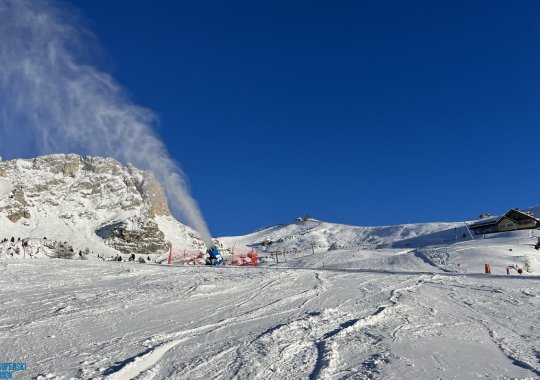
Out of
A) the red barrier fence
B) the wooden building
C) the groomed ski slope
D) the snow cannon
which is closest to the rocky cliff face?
the red barrier fence

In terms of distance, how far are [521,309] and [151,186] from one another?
198 m

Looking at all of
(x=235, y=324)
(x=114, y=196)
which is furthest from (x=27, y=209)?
(x=235, y=324)

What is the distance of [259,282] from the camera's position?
16.0m

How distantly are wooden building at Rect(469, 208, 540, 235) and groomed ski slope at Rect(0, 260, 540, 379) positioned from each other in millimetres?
65554

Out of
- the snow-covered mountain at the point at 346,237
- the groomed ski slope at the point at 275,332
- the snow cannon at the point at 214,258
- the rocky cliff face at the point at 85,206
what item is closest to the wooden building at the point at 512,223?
the snow-covered mountain at the point at 346,237

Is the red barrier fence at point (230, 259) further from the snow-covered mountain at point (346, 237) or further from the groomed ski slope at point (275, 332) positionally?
the snow-covered mountain at point (346, 237)

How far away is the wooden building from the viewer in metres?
71.0

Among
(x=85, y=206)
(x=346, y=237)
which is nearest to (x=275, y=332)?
(x=346, y=237)

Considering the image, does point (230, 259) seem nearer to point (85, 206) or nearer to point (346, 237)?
point (346, 237)

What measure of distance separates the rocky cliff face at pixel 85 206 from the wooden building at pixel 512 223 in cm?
8172

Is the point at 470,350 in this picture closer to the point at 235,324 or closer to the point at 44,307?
the point at 235,324

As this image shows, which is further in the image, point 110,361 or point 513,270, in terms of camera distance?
point 513,270

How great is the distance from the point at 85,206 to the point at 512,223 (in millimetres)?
137749

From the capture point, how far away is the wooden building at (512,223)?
71.0 metres
